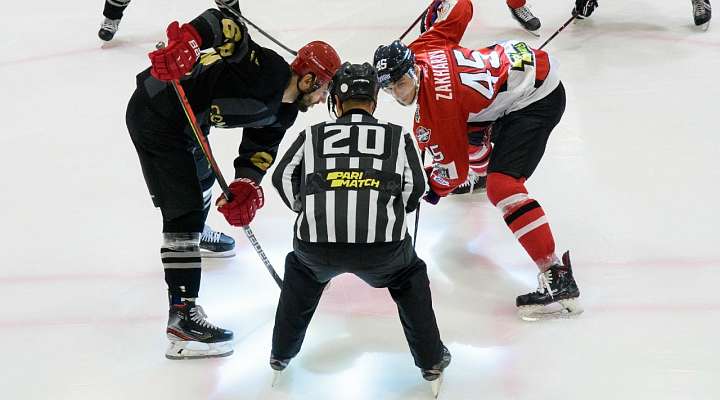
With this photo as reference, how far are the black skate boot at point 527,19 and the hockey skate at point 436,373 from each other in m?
2.84

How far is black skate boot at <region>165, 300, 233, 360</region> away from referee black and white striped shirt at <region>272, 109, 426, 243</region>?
62 centimetres

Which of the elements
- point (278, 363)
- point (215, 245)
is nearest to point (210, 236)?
point (215, 245)

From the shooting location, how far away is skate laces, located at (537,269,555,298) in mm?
2709

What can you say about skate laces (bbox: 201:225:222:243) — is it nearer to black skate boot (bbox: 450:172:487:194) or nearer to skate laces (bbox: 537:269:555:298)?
black skate boot (bbox: 450:172:487:194)

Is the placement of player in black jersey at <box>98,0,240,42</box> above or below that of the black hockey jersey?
below

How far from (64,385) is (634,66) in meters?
3.28

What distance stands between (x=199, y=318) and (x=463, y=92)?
1.14m

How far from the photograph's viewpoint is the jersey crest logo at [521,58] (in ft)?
9.22

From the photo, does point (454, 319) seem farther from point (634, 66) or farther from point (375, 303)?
point (634, 66)

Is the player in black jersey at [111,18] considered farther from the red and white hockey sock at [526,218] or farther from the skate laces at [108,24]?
the red and white hockey sock at [526,218]

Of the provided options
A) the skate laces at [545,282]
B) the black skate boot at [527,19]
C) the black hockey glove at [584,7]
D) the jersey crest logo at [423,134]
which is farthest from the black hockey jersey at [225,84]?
the black hockey glove at [584,7]

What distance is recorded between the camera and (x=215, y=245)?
310cm

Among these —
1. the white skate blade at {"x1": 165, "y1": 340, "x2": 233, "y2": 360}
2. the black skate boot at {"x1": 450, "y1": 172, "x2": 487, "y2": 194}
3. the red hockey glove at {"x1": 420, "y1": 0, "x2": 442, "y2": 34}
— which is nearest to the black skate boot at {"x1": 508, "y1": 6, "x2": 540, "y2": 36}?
the red hockey glove at {"x1": 420, "y1": 0, "x2": 442, "y2": 34}

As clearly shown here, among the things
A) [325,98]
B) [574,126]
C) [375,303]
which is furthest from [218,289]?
[574,126]
